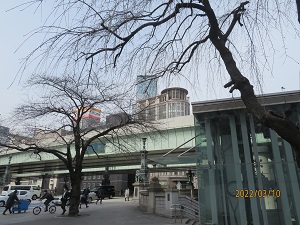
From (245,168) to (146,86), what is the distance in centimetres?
500

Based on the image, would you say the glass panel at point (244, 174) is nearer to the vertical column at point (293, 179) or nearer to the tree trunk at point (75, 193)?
the vertical column at point (293, 179)

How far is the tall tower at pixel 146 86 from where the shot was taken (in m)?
6.88

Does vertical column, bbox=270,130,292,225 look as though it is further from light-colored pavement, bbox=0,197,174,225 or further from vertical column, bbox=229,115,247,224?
light-colored pavement, bbox=0,197,174,225

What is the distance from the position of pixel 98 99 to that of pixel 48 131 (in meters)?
4.02

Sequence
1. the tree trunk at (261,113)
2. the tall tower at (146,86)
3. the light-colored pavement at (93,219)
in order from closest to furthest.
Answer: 1. the tree trunk at (261,113)
2. the tall tower at (146,86)
3. the light-colored pavement at (93,219)

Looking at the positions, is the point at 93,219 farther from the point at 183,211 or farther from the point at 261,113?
the point at 261,113

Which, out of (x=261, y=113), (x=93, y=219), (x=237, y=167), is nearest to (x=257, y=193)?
(x=237, y=167)

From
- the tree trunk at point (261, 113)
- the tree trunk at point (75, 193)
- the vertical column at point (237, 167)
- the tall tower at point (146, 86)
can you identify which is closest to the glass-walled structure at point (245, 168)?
the vertical column at point (237, 167)

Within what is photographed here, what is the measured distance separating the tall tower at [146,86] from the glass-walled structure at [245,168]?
347 cm

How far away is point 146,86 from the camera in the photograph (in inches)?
283

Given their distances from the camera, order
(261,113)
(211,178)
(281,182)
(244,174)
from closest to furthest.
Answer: (261,113), (281,182), (244,174), (211,178)

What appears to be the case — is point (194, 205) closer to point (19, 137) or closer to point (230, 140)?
point (230, 140)

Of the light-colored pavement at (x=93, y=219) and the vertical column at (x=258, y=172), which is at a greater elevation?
the vertical column at (x=258, y=172)

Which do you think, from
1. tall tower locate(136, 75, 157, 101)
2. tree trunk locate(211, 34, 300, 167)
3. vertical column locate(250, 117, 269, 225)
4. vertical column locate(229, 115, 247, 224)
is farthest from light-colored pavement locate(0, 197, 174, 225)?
tree trunk locate(211, 34, 300, 167)
